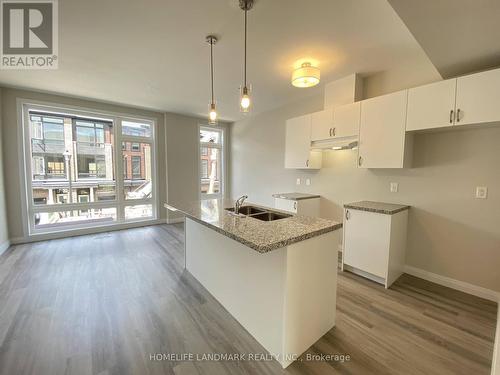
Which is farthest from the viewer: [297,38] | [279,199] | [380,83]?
[279,199]

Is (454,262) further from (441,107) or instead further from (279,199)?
(279,199)

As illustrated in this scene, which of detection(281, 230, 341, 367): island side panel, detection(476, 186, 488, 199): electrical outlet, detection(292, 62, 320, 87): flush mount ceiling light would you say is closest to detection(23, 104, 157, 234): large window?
detection(292, 62, 320, 87): flush mount ceiling light

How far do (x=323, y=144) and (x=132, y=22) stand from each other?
275 centimetres

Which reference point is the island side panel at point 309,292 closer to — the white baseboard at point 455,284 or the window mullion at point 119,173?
the white baseboard at point 455,284

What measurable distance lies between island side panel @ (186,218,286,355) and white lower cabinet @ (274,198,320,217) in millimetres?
1562

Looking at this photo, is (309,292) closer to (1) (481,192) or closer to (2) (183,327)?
(2) (183,327)

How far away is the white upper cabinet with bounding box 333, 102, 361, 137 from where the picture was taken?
113 inches

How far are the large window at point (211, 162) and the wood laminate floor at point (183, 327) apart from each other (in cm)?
338

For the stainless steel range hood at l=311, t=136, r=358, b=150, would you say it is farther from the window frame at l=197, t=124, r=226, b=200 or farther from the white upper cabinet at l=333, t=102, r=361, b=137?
the window frame at l=197, t=124, r=226, b=200

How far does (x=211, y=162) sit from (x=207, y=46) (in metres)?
3.92

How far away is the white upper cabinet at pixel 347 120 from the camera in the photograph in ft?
9.41

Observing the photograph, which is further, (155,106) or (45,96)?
(155,106)

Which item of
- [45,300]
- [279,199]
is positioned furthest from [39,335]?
[279,199]

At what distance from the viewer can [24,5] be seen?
1.89 m
